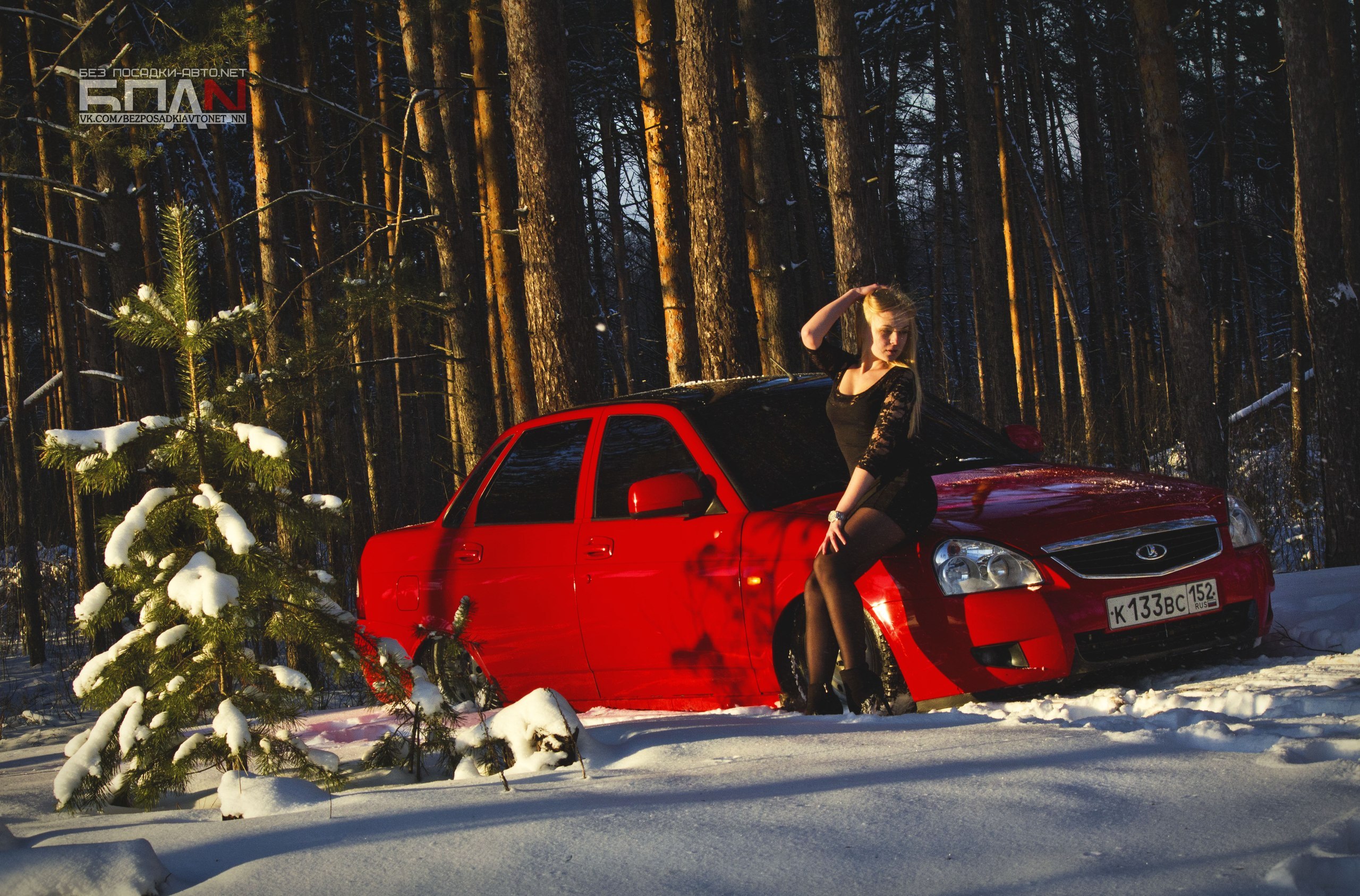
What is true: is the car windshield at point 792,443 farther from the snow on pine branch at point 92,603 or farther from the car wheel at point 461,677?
the snow on pine branch at point 92,603

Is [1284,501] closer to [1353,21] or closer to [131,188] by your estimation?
[131,188]

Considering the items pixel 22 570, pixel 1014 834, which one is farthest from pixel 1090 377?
A: pixel 1014 834

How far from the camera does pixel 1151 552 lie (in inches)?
190

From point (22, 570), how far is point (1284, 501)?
14.4 m

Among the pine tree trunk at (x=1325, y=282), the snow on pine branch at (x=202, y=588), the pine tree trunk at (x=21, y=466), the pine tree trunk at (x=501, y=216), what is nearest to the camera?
the snow on pine branch at (x=202, y=588)

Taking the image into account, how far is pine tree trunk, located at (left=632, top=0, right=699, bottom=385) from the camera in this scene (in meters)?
12.0

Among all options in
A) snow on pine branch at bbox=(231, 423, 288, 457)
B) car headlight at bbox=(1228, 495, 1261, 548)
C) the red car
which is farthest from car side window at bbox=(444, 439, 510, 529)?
car headlight at bbox=(1228, 495, 1261, 548)

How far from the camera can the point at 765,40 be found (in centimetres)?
1598

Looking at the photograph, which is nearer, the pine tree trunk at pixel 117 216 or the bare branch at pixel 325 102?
the pine tree trunk at pixel 117 216

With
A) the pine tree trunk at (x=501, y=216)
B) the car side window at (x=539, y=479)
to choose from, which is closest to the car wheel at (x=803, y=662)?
the car side window at (x=539, y=479)

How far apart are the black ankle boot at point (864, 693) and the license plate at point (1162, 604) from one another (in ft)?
3.14

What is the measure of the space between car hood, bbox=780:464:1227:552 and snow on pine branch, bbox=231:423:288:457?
2171 millimetres

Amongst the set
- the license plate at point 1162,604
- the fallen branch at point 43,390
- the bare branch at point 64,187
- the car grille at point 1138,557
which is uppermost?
the bare branch at point 64,187

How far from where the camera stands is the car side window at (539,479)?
Answer: 602 centimetres
